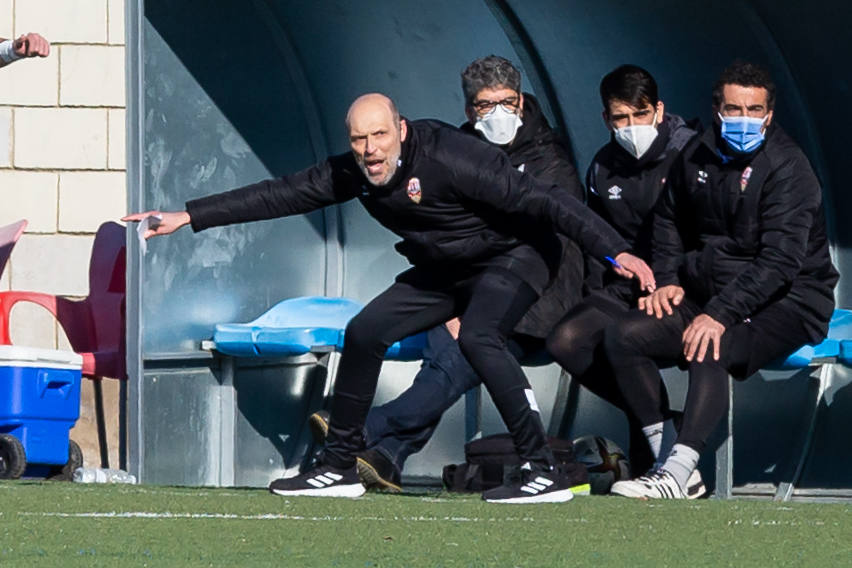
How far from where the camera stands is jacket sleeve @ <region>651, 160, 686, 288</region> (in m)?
6.33

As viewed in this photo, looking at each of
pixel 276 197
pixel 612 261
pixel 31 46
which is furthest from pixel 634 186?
pixel 31 46

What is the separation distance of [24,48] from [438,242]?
1.90m

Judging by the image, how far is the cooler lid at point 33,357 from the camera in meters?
6.84

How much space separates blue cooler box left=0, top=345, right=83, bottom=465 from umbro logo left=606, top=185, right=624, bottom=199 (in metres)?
2.18

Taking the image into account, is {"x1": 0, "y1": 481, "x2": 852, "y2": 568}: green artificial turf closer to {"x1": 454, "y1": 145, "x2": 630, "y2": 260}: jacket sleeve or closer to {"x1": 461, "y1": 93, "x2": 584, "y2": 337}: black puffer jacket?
{"x1": 454, "y1": 145, "x2": 630, "y2": 260}: jacket sleeve

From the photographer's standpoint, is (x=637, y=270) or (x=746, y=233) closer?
(x=637, y=270)

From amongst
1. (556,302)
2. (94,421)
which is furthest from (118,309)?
(556,302)

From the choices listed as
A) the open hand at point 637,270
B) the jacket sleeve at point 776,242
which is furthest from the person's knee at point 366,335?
the jacket sleeve at point 776,242

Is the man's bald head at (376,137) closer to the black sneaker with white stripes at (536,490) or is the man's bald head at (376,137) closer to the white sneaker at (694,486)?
the black sneaker with white stripes at (536,490)

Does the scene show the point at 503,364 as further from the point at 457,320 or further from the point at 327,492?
the point at 457,320

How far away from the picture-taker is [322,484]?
568 centimetres

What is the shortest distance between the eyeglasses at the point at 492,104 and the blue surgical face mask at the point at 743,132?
0.78 m

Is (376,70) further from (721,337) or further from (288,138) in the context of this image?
(721,337)

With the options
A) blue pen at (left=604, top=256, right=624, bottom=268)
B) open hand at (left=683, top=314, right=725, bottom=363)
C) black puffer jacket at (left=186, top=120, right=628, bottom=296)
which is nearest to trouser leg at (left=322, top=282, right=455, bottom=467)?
black puffer jacket at (left=186, top=120, right=628, bottom=296)
